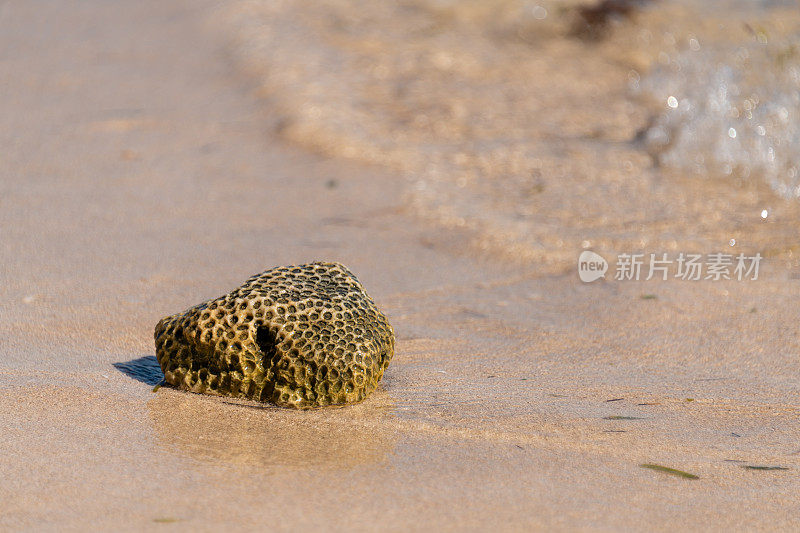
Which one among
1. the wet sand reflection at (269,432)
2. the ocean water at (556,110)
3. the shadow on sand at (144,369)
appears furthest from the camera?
Result: the ocean water at (556,110)

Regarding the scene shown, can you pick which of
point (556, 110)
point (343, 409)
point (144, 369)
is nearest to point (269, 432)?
point (343, 409)

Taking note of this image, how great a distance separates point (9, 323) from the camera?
2.98 metres

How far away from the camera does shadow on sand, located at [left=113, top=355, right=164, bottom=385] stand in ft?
8.66

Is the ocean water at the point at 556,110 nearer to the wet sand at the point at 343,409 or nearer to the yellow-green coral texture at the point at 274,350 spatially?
the wet sand at the point at 343,409

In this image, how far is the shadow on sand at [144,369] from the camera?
2641mm

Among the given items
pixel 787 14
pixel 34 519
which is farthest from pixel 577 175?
pixel 34 519

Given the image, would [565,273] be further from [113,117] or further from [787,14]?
[787,14]

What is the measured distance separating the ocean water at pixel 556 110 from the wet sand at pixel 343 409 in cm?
34

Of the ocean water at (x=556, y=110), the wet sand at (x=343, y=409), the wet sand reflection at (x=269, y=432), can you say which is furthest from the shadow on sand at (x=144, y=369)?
the ocean water at (x=556, y=110)

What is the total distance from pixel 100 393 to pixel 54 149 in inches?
107

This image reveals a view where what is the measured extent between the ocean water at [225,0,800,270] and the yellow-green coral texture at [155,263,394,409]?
174 cm

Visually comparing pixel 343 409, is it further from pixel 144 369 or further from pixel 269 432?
pixel 144 369

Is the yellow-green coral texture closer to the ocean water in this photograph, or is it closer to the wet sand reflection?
the wet sand reflection

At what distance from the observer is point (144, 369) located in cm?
274
